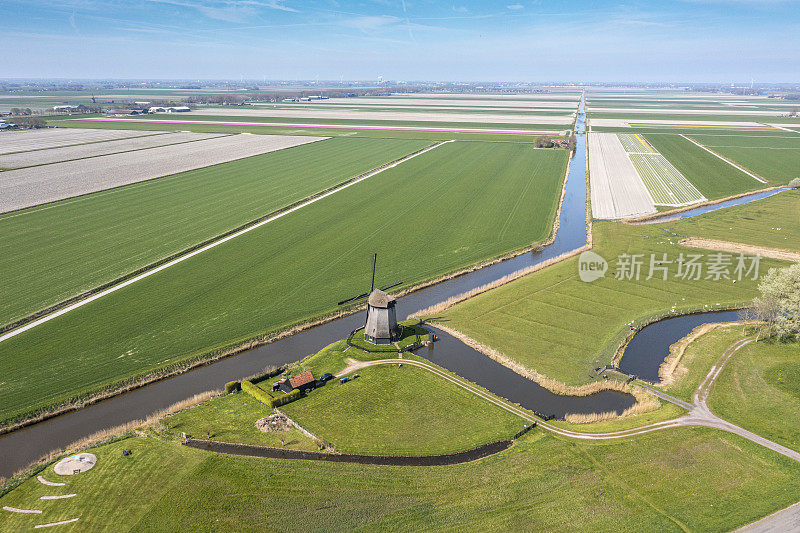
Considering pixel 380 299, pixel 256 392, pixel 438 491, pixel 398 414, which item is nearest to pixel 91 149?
pixel 380 299

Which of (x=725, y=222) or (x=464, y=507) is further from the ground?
(x=725, y=222)

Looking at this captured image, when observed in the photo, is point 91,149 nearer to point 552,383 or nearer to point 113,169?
point 113,169

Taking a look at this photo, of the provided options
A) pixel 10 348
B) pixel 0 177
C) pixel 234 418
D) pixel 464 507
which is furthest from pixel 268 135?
pixel 464 507

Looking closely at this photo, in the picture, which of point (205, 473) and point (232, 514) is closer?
point (232, 514)

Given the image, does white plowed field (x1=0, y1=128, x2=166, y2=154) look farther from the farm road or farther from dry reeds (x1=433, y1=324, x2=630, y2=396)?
dry reeds (x1=433, y1=324, x2=630, y2=396)

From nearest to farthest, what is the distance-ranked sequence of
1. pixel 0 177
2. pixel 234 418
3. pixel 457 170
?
pixel 234 418 < pixel 0 177 < pixel 457 170

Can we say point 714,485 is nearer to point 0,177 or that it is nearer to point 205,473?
point 205,473

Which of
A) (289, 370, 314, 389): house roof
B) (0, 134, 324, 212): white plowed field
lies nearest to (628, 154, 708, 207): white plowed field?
(289, 370, 314, 389): house roof
